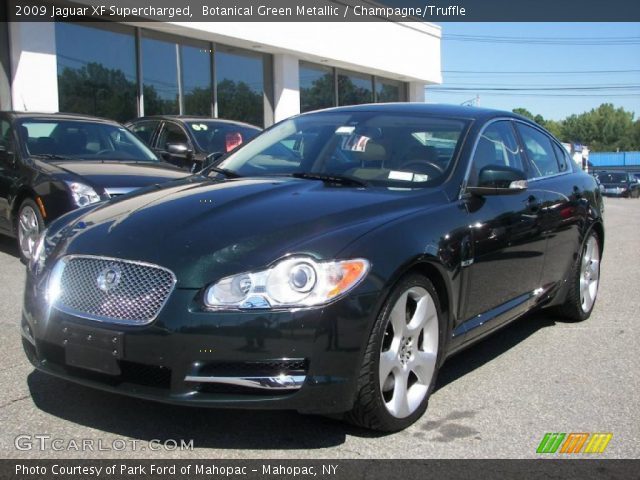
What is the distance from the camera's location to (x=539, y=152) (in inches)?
206

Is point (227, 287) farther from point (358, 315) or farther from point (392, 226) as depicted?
point (392, 226)

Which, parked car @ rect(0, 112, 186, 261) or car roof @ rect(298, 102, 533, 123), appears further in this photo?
parked car @ rect(0, 112, 186, 261)

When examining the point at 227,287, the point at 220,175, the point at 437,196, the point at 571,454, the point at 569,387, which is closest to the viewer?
the point at 227,287

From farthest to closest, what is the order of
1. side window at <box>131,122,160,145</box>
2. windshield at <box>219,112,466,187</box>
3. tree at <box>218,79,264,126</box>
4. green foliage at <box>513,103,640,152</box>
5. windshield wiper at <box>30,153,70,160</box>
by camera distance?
1. green foliage at <box>513,103,640,152</box>
2. tree at <box>218,79,264,126</box>
3. side window at <box>131,122,160,145</box>
4. windshield wiper at <box>30,153,70,160</box>
5. windshield at <box>219,112,466,187</box>

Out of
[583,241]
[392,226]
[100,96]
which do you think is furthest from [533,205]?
[100,96]

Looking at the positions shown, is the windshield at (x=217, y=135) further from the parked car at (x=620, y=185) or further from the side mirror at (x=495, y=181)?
the parked car at (x=620, y=185)

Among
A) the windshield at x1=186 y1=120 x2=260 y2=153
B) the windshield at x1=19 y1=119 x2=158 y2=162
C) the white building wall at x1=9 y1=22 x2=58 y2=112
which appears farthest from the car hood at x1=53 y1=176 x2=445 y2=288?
the white building wall at x1=9 y1=22 x2=58 y2=112

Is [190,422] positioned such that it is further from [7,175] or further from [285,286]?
[7,175]

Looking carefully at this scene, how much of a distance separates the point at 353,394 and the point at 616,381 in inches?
80.6

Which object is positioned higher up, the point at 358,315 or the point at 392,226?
the point at 392,226

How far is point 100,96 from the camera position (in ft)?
46.5

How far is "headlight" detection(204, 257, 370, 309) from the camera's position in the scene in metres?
2.79

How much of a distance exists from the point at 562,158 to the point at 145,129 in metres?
6.88

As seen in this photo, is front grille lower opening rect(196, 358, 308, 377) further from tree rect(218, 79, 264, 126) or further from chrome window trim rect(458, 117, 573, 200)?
tree rect(218, 79, 264, 126)
